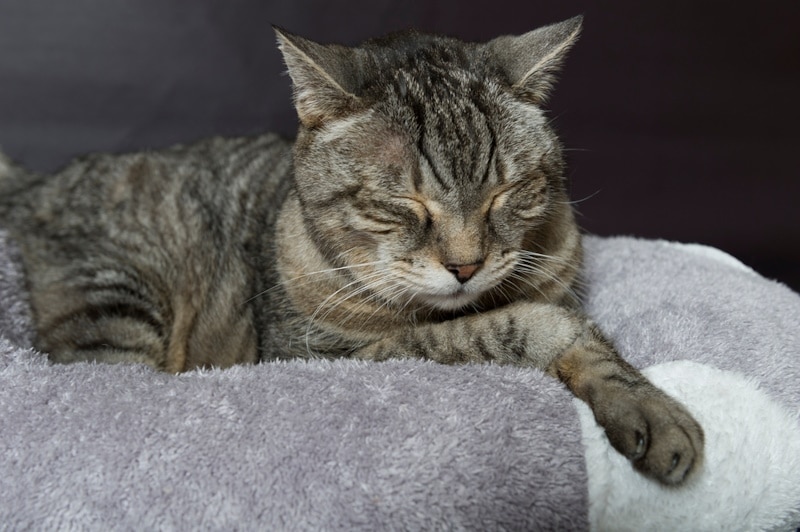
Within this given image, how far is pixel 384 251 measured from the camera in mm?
1726

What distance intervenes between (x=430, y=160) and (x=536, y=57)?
0.38 metres

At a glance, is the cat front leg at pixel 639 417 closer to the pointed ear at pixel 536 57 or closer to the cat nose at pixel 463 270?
the cat nose at pixel 463 270

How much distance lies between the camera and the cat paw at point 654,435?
4.66 ft

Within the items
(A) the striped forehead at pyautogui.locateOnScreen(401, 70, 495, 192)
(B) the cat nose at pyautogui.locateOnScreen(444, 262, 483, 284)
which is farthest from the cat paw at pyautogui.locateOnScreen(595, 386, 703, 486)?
(A) the striped forehead at pyautogui.locateOnScreen(401, 70, 495, 192)

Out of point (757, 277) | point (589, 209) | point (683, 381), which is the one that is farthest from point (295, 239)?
point (589, 209)

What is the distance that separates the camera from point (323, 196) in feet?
5.94

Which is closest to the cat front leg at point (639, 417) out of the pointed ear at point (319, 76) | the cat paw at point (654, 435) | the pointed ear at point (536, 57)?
the cat paw at point (654, 435)

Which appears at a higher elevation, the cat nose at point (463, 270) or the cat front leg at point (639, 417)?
the cat nose at point (463, 270)

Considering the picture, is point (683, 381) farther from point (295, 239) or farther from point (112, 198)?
point (112, 198)

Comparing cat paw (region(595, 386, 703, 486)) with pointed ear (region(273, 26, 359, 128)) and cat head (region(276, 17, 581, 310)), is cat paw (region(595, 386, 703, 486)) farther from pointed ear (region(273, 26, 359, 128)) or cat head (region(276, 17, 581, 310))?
pointed ear (region(273, 26, 359, 128))

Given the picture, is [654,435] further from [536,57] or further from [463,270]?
[536,57]

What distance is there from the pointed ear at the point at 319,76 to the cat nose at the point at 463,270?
411 mm

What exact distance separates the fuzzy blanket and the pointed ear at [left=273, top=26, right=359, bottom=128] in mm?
553

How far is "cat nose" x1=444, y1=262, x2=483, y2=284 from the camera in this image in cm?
164
